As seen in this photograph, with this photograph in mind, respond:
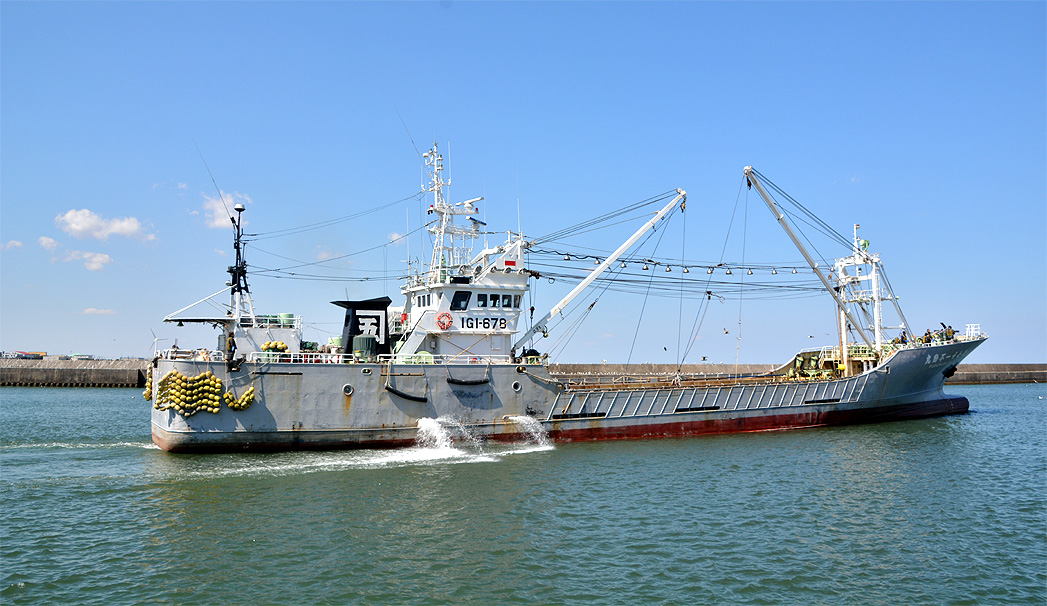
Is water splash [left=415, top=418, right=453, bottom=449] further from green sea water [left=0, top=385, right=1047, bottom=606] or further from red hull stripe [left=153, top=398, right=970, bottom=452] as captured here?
red hull stripe [left=153, top=398, right=970, bottom=452]

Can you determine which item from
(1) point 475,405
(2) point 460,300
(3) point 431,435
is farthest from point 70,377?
(1) point 475,405

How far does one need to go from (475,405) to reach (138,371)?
58485 mm

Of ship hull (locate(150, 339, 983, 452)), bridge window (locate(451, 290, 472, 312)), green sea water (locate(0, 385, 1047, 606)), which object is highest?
bridge window (locate(451, 290, 472, 312))

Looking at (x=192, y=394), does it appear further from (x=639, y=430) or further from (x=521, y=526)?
(x=639, y=430)

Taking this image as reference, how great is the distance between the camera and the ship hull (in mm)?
21922

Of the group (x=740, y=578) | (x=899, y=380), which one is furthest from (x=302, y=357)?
(x=899, y=380)

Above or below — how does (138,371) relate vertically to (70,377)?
above

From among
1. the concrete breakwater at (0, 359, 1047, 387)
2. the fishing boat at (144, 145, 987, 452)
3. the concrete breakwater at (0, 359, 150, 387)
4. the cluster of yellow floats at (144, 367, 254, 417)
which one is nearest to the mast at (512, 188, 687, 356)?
the fishing boat at (144, 145, 987, 452)

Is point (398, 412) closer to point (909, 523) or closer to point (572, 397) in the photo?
point (572, 397)

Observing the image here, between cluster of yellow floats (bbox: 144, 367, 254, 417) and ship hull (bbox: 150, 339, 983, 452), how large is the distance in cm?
22

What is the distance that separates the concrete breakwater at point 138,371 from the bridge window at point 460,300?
86.4 feet

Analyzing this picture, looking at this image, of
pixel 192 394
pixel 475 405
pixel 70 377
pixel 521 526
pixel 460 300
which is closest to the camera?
pixel 521 526

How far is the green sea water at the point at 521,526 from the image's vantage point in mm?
11422

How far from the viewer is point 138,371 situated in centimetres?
6719
